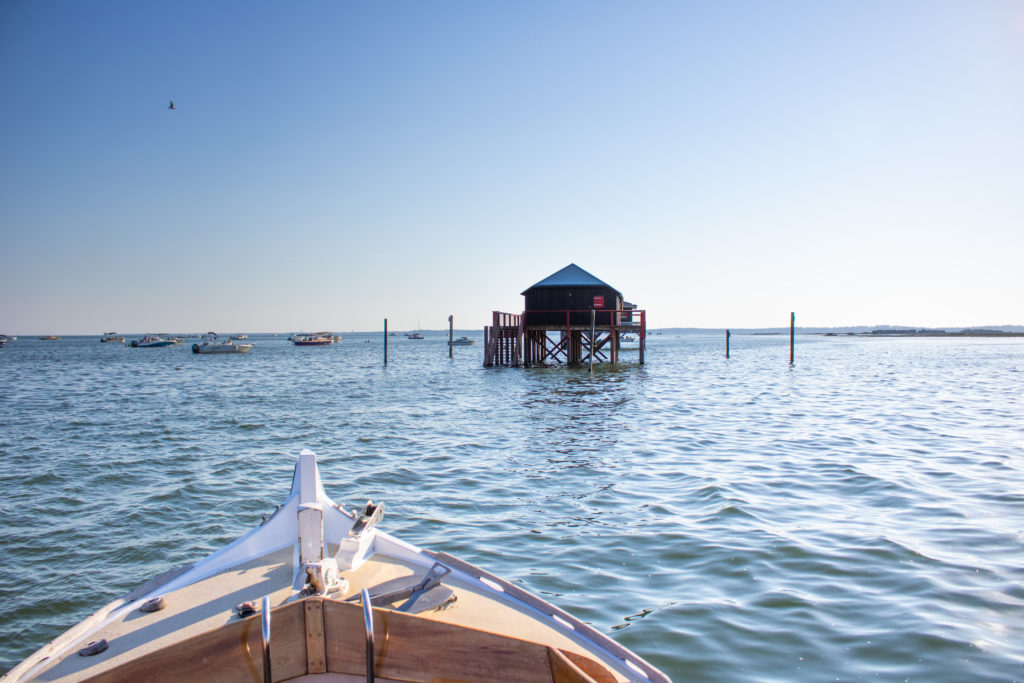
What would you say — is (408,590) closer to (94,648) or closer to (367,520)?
(367,520)

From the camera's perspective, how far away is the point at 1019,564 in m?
6.48

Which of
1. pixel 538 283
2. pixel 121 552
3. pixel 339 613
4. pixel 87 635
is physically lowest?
pixel 121 552

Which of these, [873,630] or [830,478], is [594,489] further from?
[873,630]

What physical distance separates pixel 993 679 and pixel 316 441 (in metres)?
14.0

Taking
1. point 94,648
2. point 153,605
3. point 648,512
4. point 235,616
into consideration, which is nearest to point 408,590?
point 235,616

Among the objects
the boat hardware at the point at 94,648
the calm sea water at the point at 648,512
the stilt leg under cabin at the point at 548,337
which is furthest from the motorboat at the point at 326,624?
the stilt leg under cabin at the point at 548,337

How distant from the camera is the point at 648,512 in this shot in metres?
8.75

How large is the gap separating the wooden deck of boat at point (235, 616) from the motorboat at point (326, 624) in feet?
0.03

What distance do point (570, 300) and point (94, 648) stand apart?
37.0 metres

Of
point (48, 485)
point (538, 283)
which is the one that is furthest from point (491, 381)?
point (48, 485)

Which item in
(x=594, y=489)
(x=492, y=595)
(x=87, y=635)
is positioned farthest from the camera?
(x=594, y=489)

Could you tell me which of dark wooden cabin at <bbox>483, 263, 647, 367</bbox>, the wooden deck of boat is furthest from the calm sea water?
dark wooden cabin at <bbox>483, 263, 647, 367</bbox>

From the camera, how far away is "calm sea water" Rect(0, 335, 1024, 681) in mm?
5262

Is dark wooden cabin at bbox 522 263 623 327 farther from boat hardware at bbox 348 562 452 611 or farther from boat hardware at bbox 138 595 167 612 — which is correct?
boat hardware at bbox 138 595 167 612
